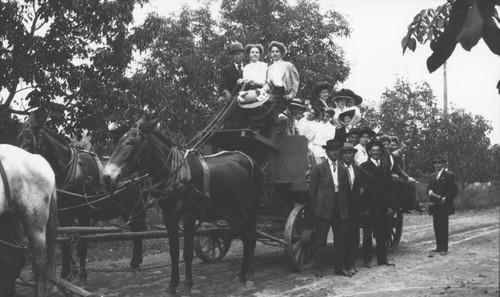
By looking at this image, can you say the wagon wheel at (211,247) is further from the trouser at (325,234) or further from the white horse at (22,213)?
the white horse at (22,213)

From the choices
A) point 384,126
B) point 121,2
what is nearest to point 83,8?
point 121,2

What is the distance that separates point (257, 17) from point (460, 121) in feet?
33.5

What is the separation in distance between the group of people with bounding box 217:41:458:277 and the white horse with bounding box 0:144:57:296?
383cm

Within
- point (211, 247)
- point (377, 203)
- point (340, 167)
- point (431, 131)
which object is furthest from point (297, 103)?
point (431, 131)

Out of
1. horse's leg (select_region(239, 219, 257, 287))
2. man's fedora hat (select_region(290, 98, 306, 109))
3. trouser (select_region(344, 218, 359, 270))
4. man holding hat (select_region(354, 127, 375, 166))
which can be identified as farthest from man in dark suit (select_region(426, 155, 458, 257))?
horse's leg (select_region(239, 219, 257, 287))

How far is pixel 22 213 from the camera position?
16.5ft

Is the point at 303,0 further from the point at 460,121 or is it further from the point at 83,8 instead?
the point at 83,8

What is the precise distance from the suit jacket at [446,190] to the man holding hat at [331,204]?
2.89m

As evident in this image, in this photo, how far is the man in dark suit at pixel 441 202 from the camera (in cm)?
1036

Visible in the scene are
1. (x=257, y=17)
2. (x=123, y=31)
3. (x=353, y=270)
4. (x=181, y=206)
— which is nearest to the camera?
(x=181, y=206)

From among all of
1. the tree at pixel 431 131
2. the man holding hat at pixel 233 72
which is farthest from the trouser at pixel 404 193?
the tree at pixel 431 131

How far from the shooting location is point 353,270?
8.48 metres

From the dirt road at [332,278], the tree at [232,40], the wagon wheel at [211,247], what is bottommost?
the dirt road at [332,278]

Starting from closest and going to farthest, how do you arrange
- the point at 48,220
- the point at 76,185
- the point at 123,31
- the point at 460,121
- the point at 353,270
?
the point at 48,220
the point at 76,185
the point at 353,270
the point at 123,31
the point at 460,121
